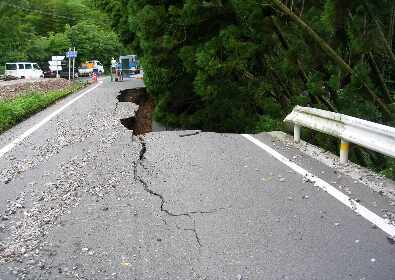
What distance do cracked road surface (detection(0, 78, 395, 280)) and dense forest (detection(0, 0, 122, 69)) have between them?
45.1 m

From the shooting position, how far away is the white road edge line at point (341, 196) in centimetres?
458

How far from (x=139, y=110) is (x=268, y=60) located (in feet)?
22.3

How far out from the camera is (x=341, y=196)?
548 cm

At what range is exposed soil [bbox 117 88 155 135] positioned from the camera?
14008 millimetres

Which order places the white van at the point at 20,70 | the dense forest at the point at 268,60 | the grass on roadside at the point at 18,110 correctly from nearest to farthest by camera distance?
the dense forest at the point at 268,60 → the grass on roadside at the point at 18,110 → the white van at the point at 20,70

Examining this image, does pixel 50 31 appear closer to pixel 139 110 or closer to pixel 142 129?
pixel 139 110

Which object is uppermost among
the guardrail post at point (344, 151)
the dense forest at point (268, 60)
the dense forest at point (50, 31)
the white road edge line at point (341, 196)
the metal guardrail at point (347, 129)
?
the dense forest at point (50, 31)

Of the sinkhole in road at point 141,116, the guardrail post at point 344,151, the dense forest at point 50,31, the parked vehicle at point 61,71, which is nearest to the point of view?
the guardrail post at point 344,151

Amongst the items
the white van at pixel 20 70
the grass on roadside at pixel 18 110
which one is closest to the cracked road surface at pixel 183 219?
the grass on roadside at pixel 18 110

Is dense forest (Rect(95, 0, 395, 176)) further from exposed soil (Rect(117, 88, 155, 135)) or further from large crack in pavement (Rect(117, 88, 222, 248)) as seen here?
large crack in pavement (Rect(117, 88, 222, 248))

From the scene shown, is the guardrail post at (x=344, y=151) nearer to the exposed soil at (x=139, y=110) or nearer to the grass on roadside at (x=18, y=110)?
the exposed soil at (x=139, y=110)

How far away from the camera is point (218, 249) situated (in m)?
4.16

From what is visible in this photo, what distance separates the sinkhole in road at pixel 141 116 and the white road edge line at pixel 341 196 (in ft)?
20.9

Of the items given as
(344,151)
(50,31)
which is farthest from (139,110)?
(50,31)
